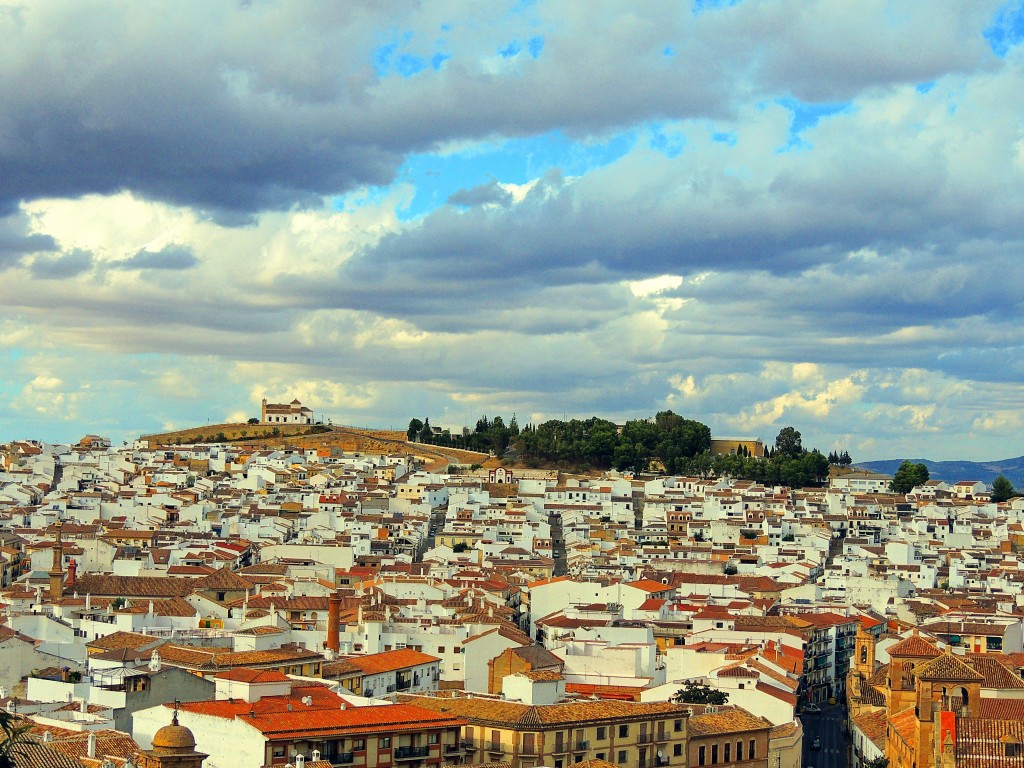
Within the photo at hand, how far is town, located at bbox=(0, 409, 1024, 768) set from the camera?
4188cm

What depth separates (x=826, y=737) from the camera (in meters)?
61.7

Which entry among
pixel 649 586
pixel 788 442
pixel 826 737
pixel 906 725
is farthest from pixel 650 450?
pixel 906 725

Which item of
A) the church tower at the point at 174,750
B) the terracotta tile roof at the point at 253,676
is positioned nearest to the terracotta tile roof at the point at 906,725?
the terracotta tile roof at the point at 253,676

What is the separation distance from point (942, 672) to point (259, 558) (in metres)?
58.2

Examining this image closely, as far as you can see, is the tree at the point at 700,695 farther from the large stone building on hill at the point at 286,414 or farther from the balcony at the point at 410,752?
the large stone building on hill at the point at 286,414

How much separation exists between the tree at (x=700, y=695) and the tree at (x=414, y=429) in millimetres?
119308

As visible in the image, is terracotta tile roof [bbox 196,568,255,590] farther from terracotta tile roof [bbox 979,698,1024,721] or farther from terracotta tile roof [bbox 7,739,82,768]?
terracotta tile roof [bbox 7,739,82,768]

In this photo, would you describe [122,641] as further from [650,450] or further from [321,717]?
[650,450]

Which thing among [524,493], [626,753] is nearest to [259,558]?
[524,493]

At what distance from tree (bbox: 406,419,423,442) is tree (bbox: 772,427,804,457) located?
37.5 meters

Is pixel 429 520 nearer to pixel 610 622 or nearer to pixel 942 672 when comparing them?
pixel 610 622

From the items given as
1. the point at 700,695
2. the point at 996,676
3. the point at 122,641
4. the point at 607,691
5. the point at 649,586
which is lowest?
the point at 607,691

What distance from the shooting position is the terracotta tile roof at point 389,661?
5403cm

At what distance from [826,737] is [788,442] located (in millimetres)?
97447
